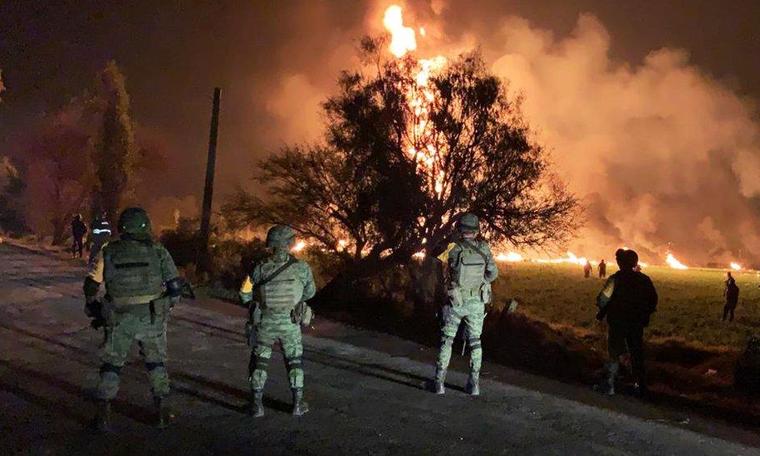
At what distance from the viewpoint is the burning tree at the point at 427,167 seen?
52.0 ft

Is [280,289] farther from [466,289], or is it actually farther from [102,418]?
[466,289]

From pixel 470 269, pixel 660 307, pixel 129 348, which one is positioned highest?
pixel 470 269

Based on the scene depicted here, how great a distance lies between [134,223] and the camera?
18.2ft

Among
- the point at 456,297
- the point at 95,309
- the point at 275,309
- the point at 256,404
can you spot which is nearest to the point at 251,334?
the point at 275,309

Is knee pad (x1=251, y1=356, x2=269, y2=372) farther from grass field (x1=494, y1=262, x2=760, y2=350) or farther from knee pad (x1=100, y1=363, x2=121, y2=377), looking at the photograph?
grass field (x1=494, y1=262, x2=760, y2=350)

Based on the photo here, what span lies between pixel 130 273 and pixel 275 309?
1.29 metres

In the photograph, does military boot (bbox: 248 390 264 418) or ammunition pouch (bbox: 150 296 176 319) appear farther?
military boot (bbox: 248 390 264 418)

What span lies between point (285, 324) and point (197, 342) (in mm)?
4137

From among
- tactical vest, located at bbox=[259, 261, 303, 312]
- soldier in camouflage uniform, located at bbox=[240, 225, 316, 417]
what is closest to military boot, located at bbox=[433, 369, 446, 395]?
soldier in camouflage uniform, located at bbox=[240, 225, 316, 417]

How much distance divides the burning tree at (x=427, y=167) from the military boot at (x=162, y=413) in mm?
10745

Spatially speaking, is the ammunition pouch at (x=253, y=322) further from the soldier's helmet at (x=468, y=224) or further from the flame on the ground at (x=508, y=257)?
the flame on the ground at (x=508, y=257)

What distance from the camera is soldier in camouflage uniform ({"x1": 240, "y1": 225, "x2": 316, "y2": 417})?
5879 millimetres

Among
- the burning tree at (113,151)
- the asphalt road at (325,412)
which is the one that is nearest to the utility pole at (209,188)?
the asphalt road at (325,412)

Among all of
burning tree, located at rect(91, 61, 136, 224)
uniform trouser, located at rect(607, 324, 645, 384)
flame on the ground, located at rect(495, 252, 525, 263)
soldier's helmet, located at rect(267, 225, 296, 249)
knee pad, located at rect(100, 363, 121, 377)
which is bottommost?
knee pad, located at rect(100, 363, 121, 377)
